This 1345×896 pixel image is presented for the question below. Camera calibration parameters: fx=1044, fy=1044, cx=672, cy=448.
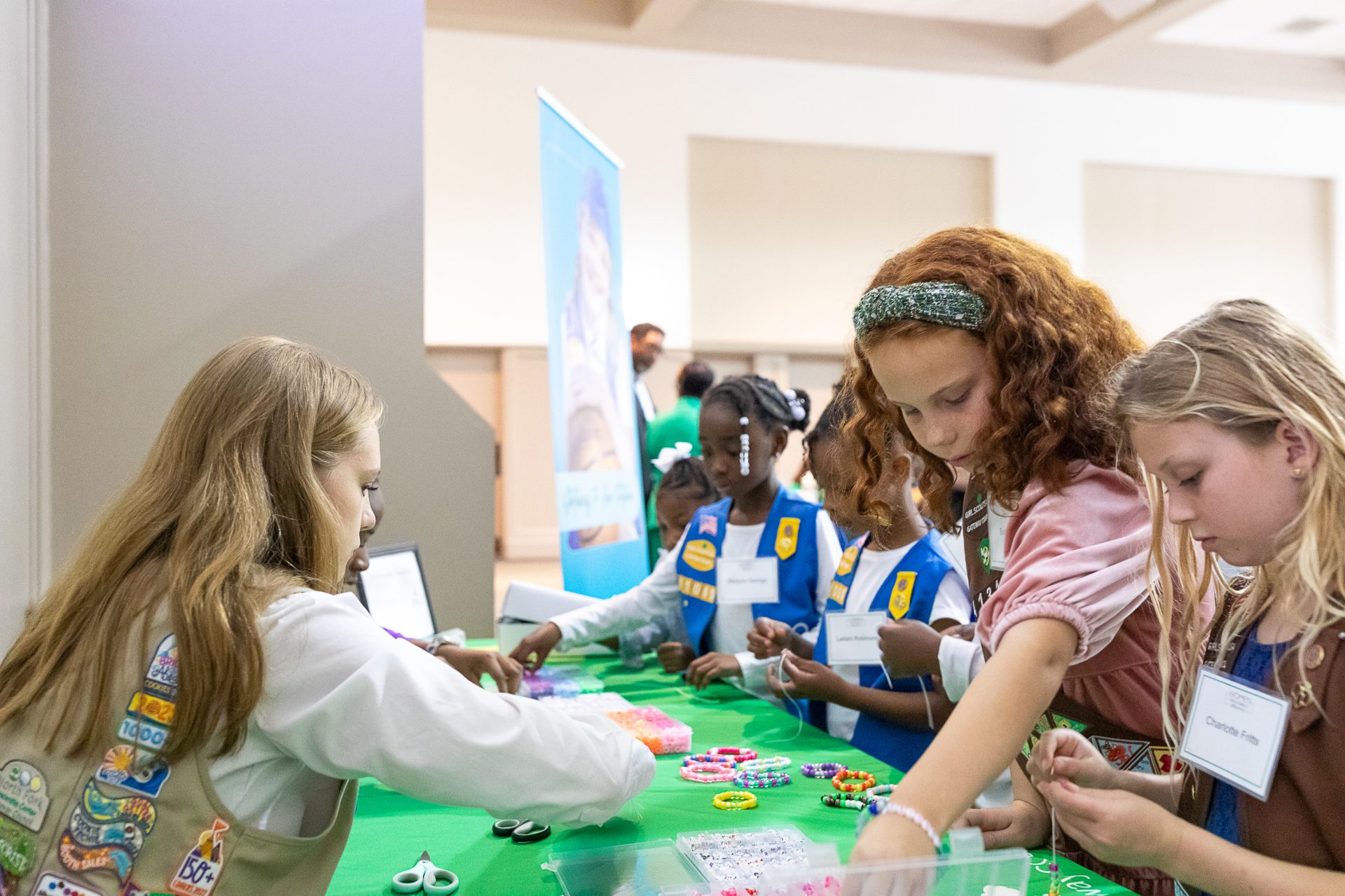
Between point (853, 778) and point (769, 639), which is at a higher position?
point (769, 639)

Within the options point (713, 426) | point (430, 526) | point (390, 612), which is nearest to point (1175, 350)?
point (713, 426)

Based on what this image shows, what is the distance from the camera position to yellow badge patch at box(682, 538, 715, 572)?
9.23 ft

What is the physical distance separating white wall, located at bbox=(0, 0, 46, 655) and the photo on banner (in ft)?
4.89

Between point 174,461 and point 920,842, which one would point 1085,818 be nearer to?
point 920,842

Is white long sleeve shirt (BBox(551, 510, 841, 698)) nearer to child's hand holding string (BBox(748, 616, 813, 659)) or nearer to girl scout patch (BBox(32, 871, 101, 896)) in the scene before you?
child's hand holding string (BBox(748, 616, 813, 659))

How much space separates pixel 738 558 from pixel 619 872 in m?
1.45

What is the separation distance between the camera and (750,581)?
2516 mm

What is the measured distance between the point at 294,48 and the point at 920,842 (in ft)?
10.8

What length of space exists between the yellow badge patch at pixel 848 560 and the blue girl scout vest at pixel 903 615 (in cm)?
5

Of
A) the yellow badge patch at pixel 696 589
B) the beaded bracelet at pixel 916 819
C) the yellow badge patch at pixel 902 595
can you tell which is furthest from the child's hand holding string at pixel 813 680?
the beaded bracelet at pixel 916 819

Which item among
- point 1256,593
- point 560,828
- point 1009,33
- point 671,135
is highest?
point 1009,33

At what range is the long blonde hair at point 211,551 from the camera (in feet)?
3.42

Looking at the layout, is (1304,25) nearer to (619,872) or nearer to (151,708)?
(619,872)

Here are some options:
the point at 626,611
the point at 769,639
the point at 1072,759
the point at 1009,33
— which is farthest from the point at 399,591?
the point at 1009,33
